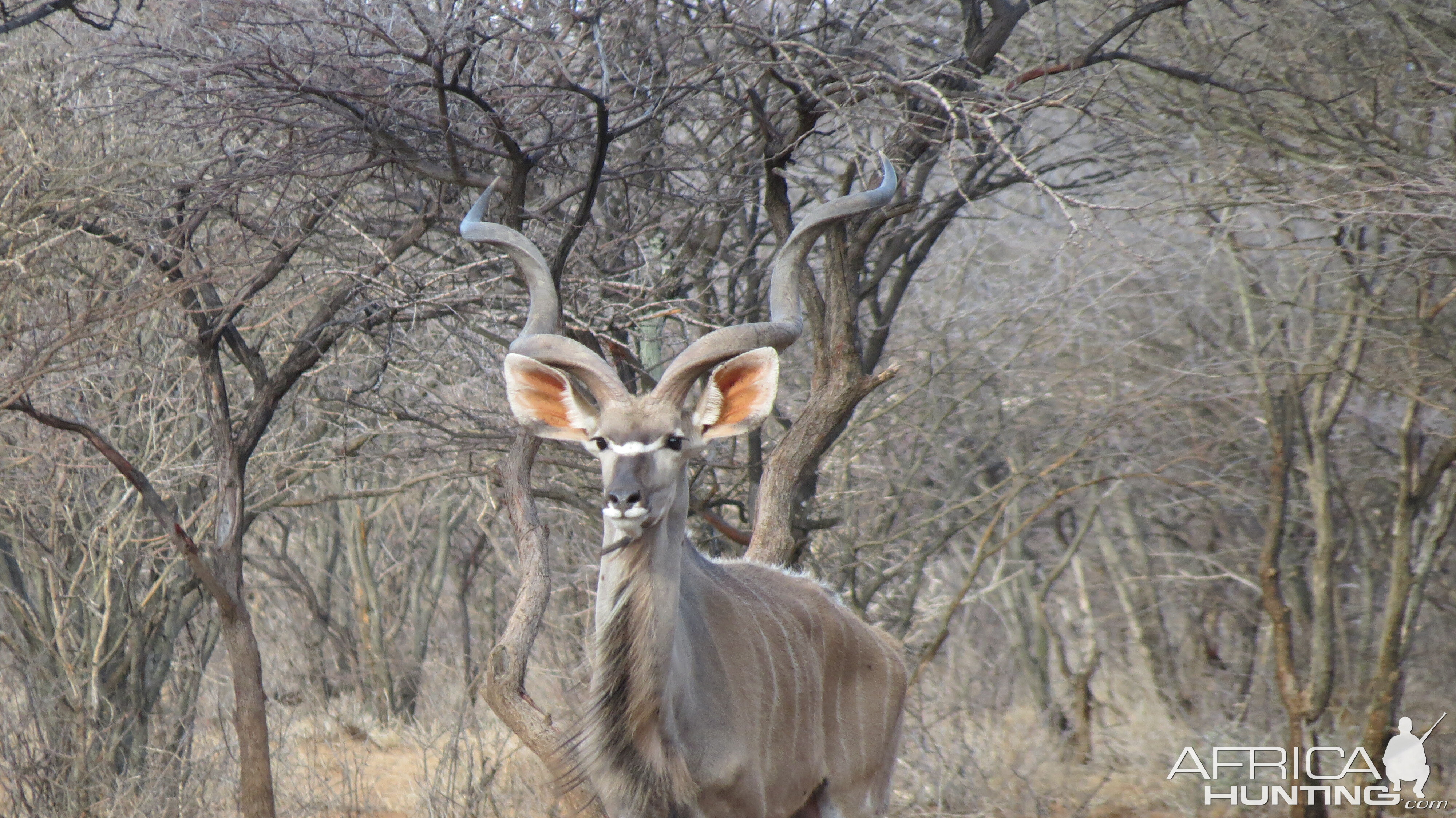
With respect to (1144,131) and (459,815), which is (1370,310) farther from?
(459,815)

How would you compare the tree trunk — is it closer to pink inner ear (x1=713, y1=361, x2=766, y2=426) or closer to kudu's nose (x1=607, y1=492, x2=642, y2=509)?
kudu's nose (x1=607, y1=492, x2=642, y2=509)

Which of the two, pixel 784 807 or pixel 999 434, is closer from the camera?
pixel 784 807

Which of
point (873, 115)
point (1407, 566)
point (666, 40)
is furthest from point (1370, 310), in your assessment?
point (666, 40)

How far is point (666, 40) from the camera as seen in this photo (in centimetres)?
548

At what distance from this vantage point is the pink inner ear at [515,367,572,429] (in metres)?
3.62

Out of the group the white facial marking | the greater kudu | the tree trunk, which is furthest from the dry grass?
the white facial marking

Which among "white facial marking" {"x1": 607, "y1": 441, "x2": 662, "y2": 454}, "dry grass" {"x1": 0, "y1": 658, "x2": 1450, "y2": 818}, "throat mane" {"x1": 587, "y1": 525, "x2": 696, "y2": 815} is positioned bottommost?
"dry grass" {"x1": 0, "y1": 658, "x2": 1450, "y2": 818}

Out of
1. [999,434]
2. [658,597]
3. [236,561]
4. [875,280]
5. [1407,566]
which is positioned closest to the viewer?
[658,597]

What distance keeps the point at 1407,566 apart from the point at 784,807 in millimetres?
3778

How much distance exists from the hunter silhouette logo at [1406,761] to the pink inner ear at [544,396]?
15.3 feet

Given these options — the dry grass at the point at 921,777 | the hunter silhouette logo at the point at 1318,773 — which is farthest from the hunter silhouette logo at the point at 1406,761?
the dry grass at the point at 921,777

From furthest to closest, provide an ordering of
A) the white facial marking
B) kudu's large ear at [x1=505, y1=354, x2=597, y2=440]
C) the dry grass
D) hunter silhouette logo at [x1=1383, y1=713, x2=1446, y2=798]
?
hunter silhouette logo at [x1=1383, y1=713, x2=1446, y2=798] → the dry grass → kudu's large ear at [x1=505, y1=354, x2=597, y2=440] → the white facial marking

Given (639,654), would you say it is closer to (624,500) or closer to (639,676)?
(639,676)

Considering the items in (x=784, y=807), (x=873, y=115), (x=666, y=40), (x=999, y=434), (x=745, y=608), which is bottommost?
(x=784, y=807)
